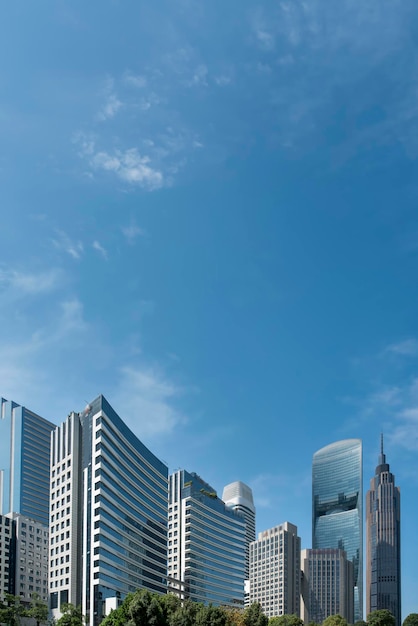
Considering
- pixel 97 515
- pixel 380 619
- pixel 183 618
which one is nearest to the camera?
pixel 183 618

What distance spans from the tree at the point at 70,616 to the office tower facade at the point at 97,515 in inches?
139

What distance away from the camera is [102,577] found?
120938 millimetres

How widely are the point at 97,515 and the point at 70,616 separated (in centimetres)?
1764

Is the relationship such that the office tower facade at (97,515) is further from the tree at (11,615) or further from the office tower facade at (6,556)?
the office tower facade at (6,556)

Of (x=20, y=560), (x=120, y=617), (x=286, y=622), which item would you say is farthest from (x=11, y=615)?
(x=286, y=622)

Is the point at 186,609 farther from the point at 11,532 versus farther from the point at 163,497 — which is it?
the point at 11,532

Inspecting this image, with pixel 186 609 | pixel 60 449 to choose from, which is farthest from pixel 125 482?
pixel 186 609

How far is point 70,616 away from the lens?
368 feet

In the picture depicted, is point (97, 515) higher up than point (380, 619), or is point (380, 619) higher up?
point (97, 515)

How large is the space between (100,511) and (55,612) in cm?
2079

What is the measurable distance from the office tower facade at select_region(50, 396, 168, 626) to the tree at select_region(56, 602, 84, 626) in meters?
3.54

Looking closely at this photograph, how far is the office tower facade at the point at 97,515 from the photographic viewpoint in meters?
122

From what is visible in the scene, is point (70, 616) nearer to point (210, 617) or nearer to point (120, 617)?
point (120, 617)

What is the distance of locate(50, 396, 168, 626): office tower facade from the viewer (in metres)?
122
